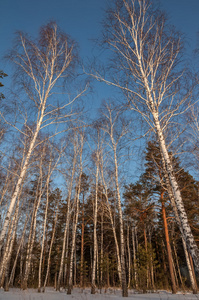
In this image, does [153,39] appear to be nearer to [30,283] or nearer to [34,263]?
[34,263]

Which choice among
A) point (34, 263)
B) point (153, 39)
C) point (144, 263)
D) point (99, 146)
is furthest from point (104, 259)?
point (153, 39)

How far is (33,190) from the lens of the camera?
18297mm

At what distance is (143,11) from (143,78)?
103 inches

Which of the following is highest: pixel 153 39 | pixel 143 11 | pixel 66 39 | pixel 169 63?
pixel 66 39

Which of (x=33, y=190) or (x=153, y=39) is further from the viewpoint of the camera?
(x=33, y=190)

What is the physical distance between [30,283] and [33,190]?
8.87 m

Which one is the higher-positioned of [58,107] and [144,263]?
A: [58,107]

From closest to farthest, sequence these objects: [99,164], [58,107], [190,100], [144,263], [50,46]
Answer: [190,100], [58,107], [50,46], [144,263], [99,164]

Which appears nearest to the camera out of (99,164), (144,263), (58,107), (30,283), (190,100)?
(190,100)

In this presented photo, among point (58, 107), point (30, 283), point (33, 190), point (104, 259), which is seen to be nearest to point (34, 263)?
point (30, 283)

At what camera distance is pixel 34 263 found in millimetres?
17688

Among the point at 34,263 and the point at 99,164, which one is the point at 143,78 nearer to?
the point at 99,164

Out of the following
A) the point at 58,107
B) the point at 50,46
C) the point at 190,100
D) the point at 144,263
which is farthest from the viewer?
the point at 144,263

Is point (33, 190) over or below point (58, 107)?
over
